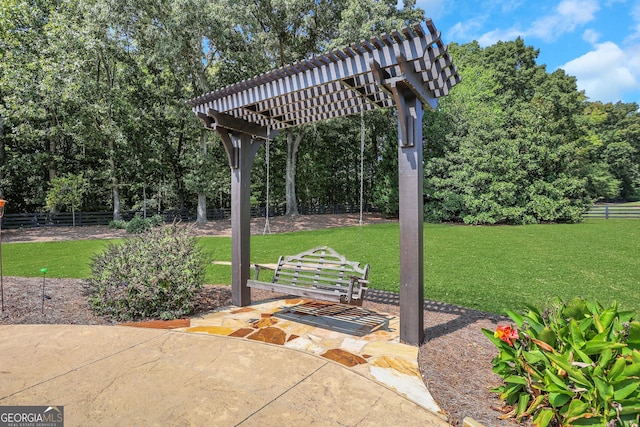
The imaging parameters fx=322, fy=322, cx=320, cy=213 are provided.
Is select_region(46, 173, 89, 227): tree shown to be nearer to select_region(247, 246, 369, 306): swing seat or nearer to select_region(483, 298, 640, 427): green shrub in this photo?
select_region(247, 246, 369, 306): swing seat

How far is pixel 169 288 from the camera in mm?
4160

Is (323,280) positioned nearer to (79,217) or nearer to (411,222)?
(411,222)

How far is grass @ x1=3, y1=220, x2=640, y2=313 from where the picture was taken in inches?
214

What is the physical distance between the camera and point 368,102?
4375 mm

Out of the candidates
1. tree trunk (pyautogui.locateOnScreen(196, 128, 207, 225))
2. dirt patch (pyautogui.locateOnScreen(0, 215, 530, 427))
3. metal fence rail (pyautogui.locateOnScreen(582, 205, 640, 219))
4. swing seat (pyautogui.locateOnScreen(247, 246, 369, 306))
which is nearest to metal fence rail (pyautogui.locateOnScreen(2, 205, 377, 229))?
tree trunk (pyautogui.locateOnScreen(196, 128, 207, 225))

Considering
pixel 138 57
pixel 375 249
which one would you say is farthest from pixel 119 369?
pixel 138 57

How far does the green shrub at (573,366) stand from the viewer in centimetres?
159

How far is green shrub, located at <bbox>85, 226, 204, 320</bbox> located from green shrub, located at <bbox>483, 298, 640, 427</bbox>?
3.62m

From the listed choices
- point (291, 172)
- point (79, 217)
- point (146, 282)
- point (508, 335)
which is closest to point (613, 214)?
point (291, 172)

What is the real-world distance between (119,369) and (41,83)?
59.4 feet

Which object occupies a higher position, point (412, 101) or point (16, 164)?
point (16, 164)

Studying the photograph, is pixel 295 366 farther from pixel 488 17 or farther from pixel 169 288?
pixel 488 17

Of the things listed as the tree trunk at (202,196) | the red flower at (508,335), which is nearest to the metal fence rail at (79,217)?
the tree trunk at (202,196)

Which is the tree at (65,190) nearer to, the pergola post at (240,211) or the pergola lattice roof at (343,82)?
the pergola lattice roof at (343,82)
